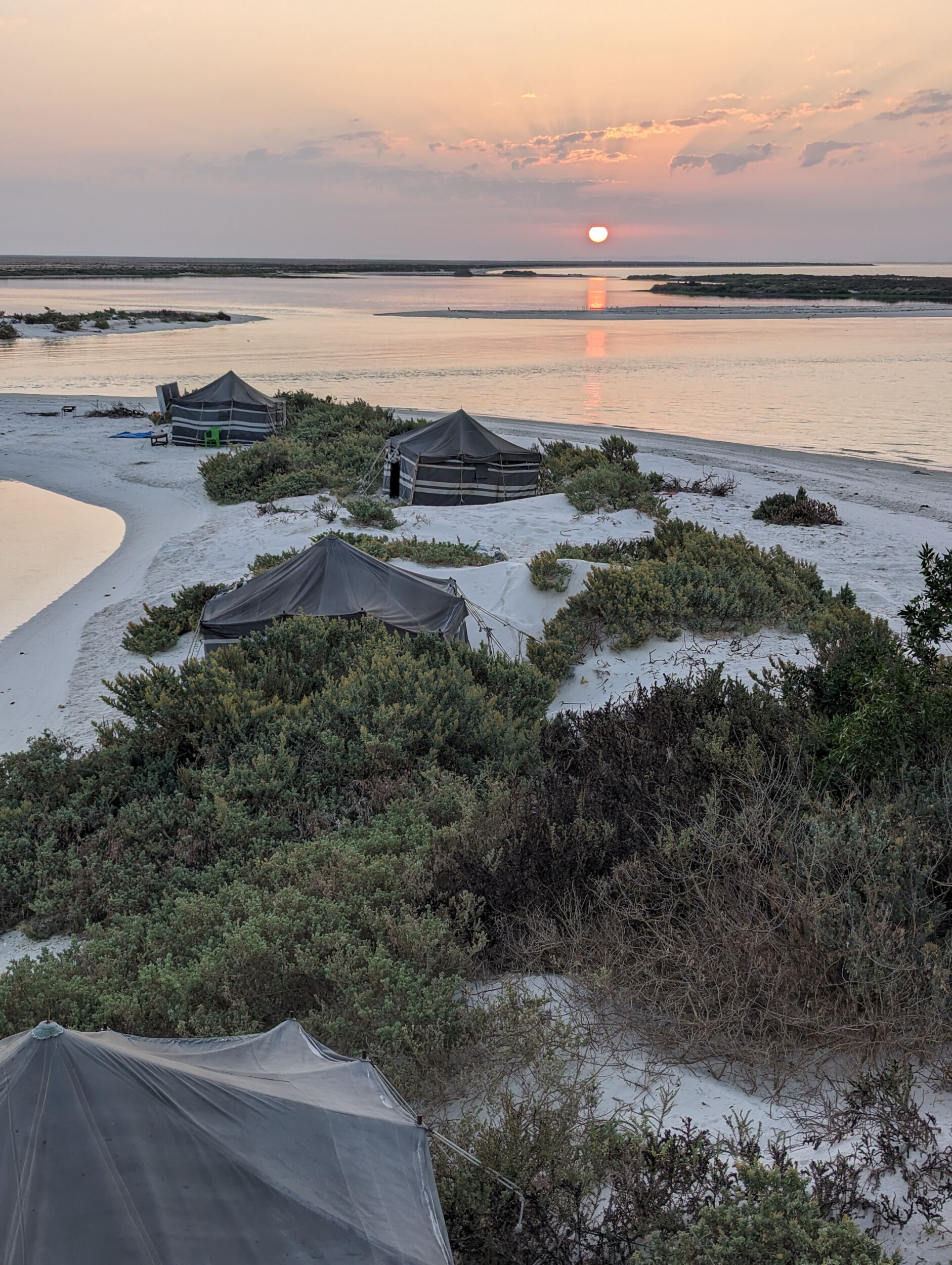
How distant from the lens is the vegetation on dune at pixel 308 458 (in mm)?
21953

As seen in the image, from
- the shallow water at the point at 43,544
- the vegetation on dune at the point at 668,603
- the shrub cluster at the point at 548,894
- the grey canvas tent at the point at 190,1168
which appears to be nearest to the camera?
the grey canvas tent at the point at 190,1168

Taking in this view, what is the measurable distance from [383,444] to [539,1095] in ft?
72.3

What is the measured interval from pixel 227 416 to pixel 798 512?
60.6 ft

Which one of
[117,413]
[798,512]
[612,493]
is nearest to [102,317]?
[117,413]

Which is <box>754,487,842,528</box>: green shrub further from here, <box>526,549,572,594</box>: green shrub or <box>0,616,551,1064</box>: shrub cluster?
<box>0,616,551,1064</box>: shrub cluster

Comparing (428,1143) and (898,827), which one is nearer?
(428,1143)

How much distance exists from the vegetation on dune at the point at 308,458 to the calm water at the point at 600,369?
7021 mm

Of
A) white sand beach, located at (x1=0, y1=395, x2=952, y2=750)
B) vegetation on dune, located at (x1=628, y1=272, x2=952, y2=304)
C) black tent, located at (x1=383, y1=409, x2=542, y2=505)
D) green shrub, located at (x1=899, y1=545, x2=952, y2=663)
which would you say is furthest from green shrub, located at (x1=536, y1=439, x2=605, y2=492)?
vegetation on dune, located at (x1=628, y1=272, x2=952, y2=304)

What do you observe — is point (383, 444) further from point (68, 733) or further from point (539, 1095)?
point (539, 1095)

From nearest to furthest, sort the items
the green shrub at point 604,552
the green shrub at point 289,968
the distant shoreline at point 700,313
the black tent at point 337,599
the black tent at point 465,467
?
1. the green shrub at point 289,968
2. the black tent at point 337,599
3. the green shrub at point 604,552
4. the black tent at point 465,467
5. the distant shoreline at point 700,313

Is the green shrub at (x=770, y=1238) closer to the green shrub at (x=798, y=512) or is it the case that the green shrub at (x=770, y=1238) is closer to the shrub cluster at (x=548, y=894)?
the shrub cluster at (x=548, y=894)

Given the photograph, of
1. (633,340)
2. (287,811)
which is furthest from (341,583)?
(633,340)

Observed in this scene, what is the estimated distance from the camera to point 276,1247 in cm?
252

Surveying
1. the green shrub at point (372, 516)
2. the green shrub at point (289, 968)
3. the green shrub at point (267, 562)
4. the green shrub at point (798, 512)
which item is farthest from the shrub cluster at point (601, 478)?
the green shrub at point (289, 968)
